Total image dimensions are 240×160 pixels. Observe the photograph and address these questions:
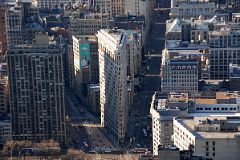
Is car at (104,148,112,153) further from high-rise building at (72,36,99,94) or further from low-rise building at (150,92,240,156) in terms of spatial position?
high-rise building at (72,36,99,94)

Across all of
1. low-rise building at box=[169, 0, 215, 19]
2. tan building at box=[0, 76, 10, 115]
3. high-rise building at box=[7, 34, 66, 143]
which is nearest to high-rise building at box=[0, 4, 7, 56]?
tan building at box=[0, 76, 10, 115]

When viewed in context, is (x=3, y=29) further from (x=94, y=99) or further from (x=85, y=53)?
(x=94, y=99)

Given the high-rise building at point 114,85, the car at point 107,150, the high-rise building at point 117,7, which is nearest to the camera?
the car at point 107,150

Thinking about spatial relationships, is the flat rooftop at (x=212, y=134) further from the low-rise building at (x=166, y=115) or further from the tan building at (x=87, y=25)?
the tan building at (x=87, y=25)

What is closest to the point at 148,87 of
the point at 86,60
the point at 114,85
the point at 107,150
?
the point at 86,60

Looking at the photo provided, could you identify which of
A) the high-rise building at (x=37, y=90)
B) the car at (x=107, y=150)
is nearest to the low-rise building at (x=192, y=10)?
the high-rise building at (x=37, y=90)

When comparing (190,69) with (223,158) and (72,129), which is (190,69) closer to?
(72,129)
